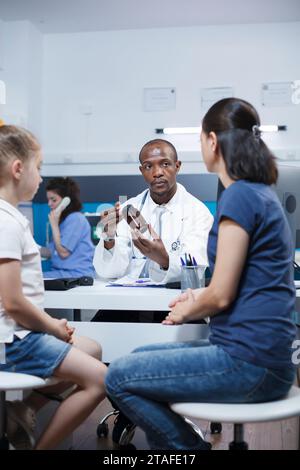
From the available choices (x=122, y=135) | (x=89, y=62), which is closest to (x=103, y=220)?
(x=122, y=135)

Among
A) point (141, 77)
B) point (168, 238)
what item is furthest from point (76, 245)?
point (141, 77)

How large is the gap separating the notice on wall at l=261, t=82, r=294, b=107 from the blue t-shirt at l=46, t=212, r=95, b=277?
85.6 inches

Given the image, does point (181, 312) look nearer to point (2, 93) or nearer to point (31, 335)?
point (31, 335)

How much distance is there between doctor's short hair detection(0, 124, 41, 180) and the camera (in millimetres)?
1330

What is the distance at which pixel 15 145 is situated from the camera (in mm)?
1340

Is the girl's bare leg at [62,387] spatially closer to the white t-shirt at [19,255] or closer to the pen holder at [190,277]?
the white t-shirt at [19,255]

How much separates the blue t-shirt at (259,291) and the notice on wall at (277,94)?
381 cm

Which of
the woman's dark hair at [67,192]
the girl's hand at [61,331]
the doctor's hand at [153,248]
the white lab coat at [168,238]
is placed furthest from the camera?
the woman's dark hair at [67,192]

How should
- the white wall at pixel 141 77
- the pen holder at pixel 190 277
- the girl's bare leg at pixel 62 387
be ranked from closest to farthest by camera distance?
the girl's bare leg at pixel 62 387 < the pen holder at pixel 190 277 < the white wall at pixel 141 77

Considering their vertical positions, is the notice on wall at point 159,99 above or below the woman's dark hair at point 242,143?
above

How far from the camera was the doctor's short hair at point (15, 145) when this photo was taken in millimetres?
1330

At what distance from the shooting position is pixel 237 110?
124cm

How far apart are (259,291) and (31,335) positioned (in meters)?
0.54

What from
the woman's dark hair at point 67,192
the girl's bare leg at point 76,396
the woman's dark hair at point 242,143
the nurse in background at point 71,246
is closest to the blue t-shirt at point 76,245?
the nurse in background at point 71,246
